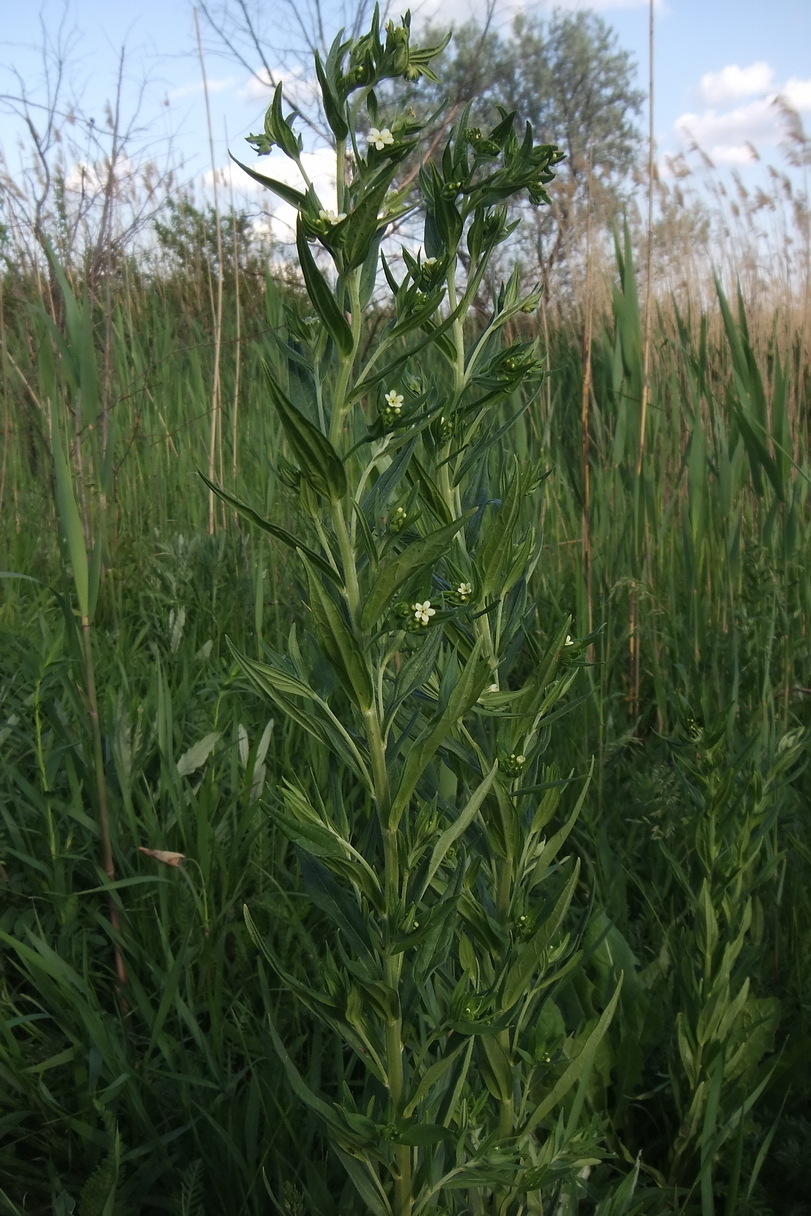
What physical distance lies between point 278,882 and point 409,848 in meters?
0.85

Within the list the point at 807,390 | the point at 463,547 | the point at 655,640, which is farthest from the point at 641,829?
the point at 807,390

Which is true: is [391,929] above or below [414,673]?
below

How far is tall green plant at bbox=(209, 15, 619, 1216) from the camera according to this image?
626 millimetres

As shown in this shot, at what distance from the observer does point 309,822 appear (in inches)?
26.6

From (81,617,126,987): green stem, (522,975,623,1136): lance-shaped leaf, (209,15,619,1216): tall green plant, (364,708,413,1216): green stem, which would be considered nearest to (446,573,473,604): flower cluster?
(209,15,619,1216): tall green plant

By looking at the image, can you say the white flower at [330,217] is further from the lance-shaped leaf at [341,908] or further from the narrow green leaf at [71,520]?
the narrow green leaf at [71,520]

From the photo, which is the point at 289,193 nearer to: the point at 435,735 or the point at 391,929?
the point at 435,735

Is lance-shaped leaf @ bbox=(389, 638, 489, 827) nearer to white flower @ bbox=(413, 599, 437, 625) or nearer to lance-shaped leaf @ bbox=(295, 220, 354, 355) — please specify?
white flower @ bbox=(413, 599, 437, 625)

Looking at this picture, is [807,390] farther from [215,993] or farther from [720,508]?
[215,993]

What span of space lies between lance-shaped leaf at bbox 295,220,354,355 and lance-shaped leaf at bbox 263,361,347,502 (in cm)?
5

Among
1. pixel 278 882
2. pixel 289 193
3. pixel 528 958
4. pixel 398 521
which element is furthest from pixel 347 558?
pixel 278 882

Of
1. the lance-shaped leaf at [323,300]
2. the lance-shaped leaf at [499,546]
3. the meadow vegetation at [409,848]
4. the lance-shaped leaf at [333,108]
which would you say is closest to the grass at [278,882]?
the meadow vegetation at [409,848]

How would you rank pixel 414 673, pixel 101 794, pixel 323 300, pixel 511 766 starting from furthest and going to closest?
pixel 101 794, pixel 511 766, pixel 414 673, pixel 323 300

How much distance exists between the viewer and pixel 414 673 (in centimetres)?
68
